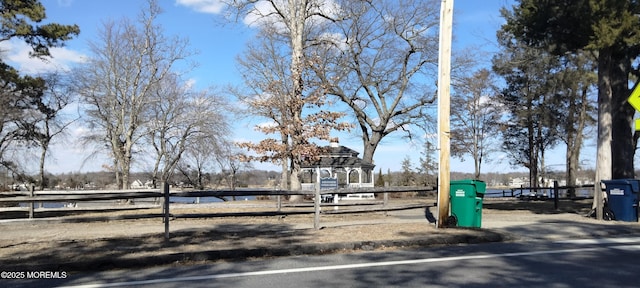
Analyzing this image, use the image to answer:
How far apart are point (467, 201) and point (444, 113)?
7.26 feet

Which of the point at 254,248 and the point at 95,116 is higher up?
the point at 95,116

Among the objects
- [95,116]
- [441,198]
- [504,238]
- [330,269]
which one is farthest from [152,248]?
[95,116]

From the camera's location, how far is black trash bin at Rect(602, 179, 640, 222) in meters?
13.5

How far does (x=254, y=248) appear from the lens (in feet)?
28.9

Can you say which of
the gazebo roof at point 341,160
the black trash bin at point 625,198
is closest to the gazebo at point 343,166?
the gazebo roof at point 341,160

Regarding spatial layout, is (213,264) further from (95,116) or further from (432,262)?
(95,116)

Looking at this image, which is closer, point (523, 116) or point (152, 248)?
point (152, 248)

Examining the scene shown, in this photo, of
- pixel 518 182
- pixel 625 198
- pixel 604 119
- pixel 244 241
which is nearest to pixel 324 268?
pixel 244 241

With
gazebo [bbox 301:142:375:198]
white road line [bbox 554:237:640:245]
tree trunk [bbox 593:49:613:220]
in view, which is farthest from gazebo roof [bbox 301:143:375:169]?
white road line [bbox 554:237:640:245]

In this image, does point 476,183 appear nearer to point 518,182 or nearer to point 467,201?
point 467,201

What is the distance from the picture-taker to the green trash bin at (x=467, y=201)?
11.9m

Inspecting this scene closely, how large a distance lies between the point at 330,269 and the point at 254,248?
1928mm

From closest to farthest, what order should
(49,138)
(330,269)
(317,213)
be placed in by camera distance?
(330,269) → (317,213) → (49,138)

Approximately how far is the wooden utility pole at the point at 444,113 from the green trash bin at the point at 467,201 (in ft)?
1.53
